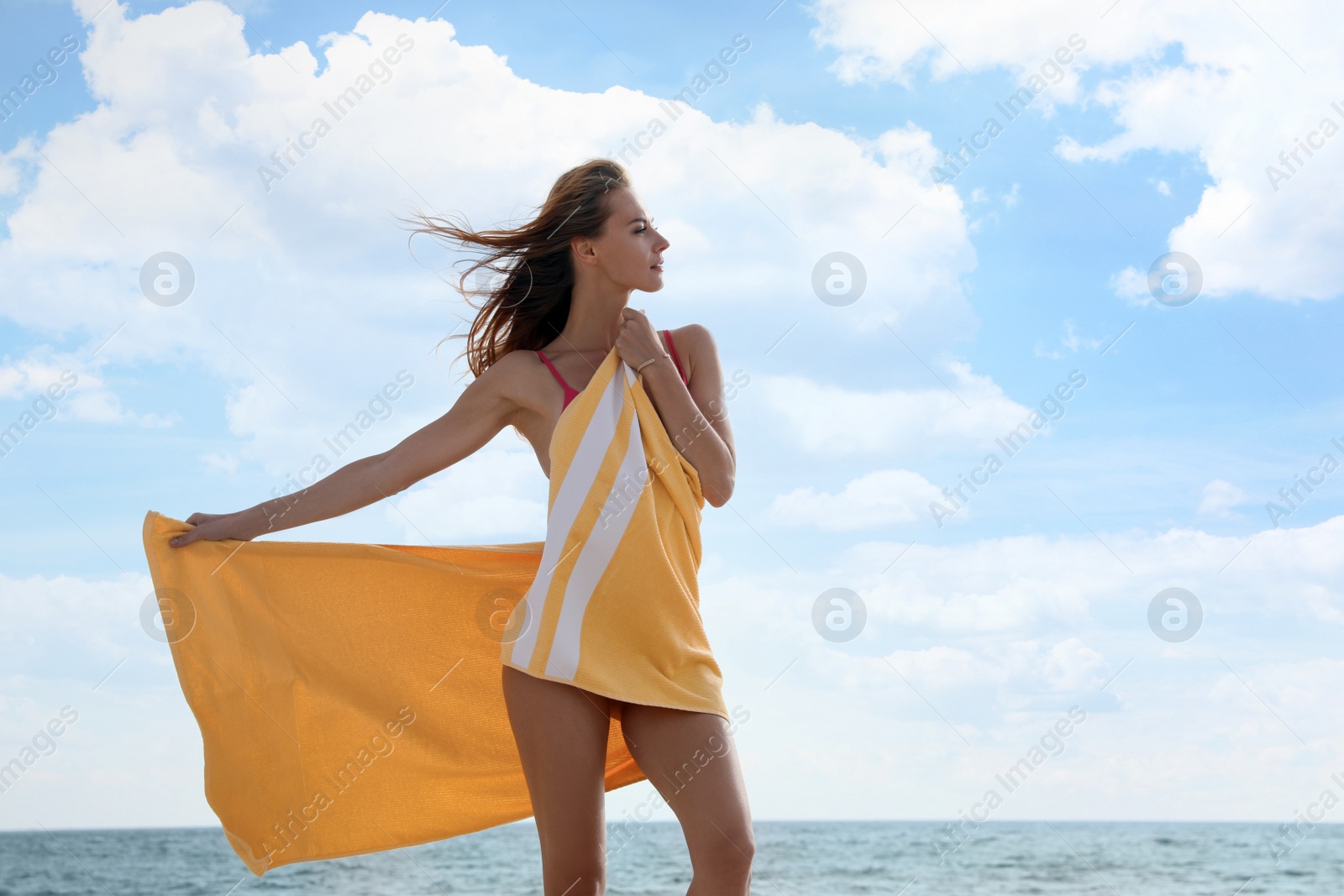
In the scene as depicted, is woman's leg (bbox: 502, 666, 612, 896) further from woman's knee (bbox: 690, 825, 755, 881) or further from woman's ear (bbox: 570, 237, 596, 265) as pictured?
woman's ear (bbox: 570, 237, 596, 265)

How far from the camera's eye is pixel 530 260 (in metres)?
3.33

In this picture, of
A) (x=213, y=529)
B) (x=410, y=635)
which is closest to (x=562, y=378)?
(x=410, y=635)

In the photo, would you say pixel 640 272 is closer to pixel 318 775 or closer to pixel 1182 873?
pixel 318 775

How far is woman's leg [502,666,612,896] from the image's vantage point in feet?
8.56

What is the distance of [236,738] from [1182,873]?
2227cm

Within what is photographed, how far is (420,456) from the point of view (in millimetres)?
3047

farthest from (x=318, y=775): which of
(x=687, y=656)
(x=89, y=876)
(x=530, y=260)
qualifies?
(x=89, y=876)

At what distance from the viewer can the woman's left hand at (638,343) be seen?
2.92m

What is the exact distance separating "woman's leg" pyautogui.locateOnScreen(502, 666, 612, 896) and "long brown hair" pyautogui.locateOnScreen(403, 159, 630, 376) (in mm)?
1118

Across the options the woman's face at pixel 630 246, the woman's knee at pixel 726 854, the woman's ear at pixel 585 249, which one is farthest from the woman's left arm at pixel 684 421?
the woman's knee at pixel 726 854

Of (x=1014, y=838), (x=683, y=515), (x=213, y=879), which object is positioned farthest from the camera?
(x=1014, y=838)

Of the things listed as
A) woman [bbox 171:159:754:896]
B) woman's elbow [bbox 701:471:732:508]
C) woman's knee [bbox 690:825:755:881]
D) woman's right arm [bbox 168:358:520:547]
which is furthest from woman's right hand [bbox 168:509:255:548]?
woman's knee [bbox 690:825:755:881]

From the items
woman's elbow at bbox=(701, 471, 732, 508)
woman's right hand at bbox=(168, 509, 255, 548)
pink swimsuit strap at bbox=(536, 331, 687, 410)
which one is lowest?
woman's elbow at bbox=(701, 471, 732, 508)

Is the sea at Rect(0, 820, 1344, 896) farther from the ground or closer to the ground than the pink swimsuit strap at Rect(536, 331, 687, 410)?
closer to the ground
